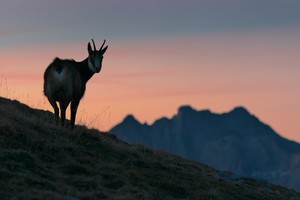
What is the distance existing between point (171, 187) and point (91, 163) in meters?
2.54

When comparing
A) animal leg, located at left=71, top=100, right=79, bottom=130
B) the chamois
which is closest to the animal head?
the chamois

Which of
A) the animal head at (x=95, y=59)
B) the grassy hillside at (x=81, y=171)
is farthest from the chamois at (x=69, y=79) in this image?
the grassy hillside at (x=81, y=171)

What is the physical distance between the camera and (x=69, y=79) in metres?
21.4

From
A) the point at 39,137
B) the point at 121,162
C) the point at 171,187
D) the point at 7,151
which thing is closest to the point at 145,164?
the point at 121,162

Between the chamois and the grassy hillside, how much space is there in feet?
3.35

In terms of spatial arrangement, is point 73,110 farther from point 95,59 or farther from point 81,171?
point 81,171

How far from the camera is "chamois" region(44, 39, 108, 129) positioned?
69.7 feet

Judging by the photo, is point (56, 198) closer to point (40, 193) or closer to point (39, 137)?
point (40, 193)

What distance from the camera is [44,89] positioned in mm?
21953

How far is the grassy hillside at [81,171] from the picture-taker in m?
15.2

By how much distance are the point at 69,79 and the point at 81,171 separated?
4838mm

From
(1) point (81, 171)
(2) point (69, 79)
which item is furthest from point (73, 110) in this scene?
(1) point (81, 171)

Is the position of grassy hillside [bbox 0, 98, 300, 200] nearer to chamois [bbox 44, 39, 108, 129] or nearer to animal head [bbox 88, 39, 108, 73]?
chamois [bbox 44, 39, 108, 129]

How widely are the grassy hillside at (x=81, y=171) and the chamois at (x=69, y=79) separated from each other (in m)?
1.02
